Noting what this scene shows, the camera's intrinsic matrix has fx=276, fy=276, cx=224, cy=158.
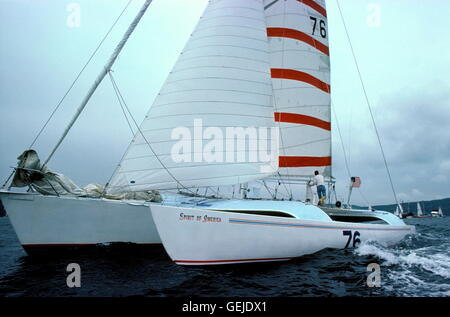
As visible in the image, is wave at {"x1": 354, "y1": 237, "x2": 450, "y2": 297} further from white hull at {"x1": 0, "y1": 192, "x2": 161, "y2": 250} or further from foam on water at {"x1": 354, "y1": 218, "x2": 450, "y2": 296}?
white hull at {"x1": 0, "y1": 192, "x2": 161, "y2": 250}

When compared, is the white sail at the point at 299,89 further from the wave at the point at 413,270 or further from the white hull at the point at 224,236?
the white hull at the point at 224,236

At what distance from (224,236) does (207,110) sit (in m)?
3.80

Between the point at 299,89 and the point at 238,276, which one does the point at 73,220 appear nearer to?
the point at 238,276

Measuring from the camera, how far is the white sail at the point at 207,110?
8031 mm

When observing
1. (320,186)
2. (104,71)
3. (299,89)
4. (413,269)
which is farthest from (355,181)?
(104,71)

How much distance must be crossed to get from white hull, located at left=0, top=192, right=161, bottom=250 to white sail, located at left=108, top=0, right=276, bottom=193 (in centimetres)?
132

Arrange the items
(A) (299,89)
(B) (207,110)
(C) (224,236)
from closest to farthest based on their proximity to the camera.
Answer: (C) (224,236)
(B) (207,110)
(A) (299,89)

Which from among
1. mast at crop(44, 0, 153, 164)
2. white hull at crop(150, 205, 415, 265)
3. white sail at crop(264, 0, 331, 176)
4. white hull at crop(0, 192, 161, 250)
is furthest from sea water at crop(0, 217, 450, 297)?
white sail at crop(264, 0, 331, 176)

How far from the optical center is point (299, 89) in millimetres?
12586

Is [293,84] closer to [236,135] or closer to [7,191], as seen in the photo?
[236,135]

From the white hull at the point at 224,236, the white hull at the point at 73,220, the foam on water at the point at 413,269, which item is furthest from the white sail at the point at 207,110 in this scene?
the foam on water at the point at 413,269

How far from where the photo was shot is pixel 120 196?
9375 millimetres

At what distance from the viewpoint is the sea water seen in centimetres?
541
